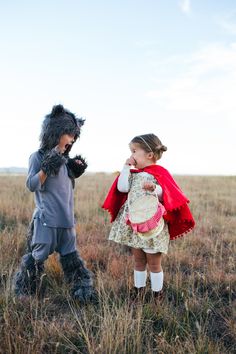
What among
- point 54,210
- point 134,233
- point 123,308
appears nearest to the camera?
point 123,308

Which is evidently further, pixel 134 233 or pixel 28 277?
pixel 28 277

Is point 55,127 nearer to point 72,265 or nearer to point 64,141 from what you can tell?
point 64,141

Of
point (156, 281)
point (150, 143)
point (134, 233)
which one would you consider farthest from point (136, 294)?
point (150, 143)

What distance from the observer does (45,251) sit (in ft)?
11.6

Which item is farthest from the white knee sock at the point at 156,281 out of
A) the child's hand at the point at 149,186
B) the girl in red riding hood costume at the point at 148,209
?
the child's hand at the point at 149,186

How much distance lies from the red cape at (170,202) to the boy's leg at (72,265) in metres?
0.52

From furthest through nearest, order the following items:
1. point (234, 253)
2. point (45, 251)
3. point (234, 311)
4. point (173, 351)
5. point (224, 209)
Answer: point (224, 209) → point (234, 253) → point (45, 251) → point (234, 311) → point (173, 351)

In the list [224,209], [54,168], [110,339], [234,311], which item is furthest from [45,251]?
[224,209]

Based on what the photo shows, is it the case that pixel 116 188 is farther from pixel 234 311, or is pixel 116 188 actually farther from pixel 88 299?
pixel 234 311

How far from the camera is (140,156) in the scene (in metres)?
3.38

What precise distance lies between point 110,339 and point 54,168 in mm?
1566

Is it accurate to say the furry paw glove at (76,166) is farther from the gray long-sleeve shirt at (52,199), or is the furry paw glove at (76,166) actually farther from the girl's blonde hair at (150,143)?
the girl's blonde hair at (150,143)

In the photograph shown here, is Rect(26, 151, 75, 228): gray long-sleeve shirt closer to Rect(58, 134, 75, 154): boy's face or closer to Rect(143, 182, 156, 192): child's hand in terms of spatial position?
Rect(58, 134, 75, 154): boy's face

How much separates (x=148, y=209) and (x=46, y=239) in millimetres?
1038
